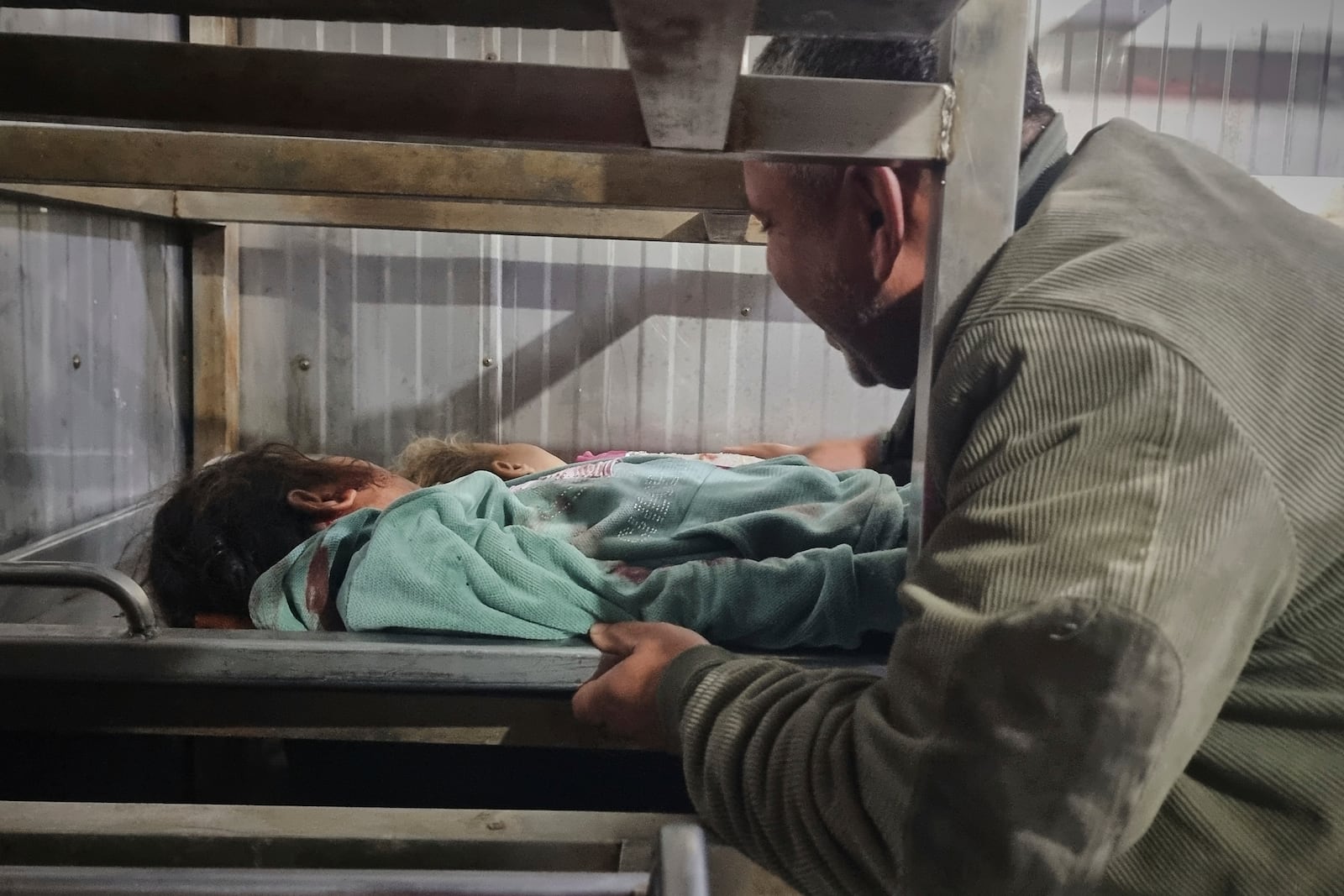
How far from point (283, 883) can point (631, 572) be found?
0.65 metres

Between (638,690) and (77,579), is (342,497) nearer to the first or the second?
(77,579)

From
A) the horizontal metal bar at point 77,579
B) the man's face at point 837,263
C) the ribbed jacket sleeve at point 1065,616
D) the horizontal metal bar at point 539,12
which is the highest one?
the horizontal metal bar at point 539,12

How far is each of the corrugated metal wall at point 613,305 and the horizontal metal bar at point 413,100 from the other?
5.92 feet

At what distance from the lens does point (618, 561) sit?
4.06ft

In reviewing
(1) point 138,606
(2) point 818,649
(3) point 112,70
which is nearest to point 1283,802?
(2) point 818,649

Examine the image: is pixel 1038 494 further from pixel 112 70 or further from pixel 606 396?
pixel 606 396

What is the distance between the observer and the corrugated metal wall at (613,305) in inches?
97.2

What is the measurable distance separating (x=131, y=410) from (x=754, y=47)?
1788mm

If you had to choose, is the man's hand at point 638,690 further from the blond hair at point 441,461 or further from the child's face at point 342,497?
the blond hair at point 441,461

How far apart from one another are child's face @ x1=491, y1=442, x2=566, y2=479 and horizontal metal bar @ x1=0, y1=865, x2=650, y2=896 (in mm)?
1309

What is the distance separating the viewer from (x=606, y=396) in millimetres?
2564

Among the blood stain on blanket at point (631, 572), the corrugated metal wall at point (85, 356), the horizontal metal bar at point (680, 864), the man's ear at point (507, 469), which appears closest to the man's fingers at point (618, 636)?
the blood stain on blanket at point (631, 572)

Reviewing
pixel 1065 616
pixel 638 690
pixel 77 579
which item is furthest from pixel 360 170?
pixel 1065 616

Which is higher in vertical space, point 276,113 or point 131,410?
point 276,113
